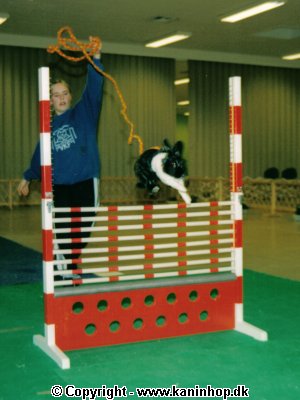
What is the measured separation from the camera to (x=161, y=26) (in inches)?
450

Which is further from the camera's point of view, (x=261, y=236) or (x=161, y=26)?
(x=161, y=26)

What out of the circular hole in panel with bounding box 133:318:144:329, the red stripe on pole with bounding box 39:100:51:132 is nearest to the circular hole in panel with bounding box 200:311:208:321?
the circular hole in panel with bounding box 133:318:144:329

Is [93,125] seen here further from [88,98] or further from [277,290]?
[277,290]

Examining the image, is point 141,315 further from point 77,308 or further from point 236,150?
point 236,150

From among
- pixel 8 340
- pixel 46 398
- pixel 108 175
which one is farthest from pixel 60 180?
pixel 108 175

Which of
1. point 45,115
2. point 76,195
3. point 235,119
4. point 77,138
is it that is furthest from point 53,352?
point 235,119

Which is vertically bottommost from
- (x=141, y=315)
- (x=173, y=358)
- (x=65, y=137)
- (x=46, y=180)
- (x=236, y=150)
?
(x=173, y=358)

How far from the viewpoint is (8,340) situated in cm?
348

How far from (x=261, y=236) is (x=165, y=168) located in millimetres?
5099

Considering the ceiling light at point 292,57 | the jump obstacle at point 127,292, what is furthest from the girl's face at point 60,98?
the ceiling light at point 292,57

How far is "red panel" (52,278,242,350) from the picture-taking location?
10.8 ft

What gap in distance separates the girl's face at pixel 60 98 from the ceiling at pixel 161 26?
6.00 meters

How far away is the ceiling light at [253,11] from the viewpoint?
9674 millimetres

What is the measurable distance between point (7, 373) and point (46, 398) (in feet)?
1.30
